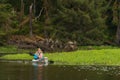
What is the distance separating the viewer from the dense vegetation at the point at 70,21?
6656 centimetres

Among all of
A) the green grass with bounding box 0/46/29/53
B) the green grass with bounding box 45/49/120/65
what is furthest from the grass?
the green grass with bounding box 0/46/29/53

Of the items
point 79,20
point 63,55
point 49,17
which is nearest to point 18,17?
point 49,17

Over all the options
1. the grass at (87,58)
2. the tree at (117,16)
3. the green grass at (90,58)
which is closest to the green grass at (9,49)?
the grass at (87,58)

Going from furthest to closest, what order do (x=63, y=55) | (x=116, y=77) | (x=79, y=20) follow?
(x=79, y=20), (x=63, y=55), (x=116, y=77)

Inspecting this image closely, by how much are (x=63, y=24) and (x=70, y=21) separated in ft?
6.70

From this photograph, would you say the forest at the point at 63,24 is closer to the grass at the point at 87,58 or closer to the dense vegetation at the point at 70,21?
the dense vegetation at the point at 70,21

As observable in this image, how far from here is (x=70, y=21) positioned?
Answer: 2640 inches

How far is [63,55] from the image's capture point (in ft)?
149

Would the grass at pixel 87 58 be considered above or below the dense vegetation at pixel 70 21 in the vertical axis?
below

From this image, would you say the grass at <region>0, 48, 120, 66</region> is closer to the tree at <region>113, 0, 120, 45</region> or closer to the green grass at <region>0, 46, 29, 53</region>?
the green grass at <region>0, 46, 29, 53</region>

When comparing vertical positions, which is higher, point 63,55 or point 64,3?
point 64,3

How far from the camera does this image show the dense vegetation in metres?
66.6

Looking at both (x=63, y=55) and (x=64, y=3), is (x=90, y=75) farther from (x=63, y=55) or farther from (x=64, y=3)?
(x=64, y=3)

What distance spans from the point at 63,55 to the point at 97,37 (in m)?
23.2
